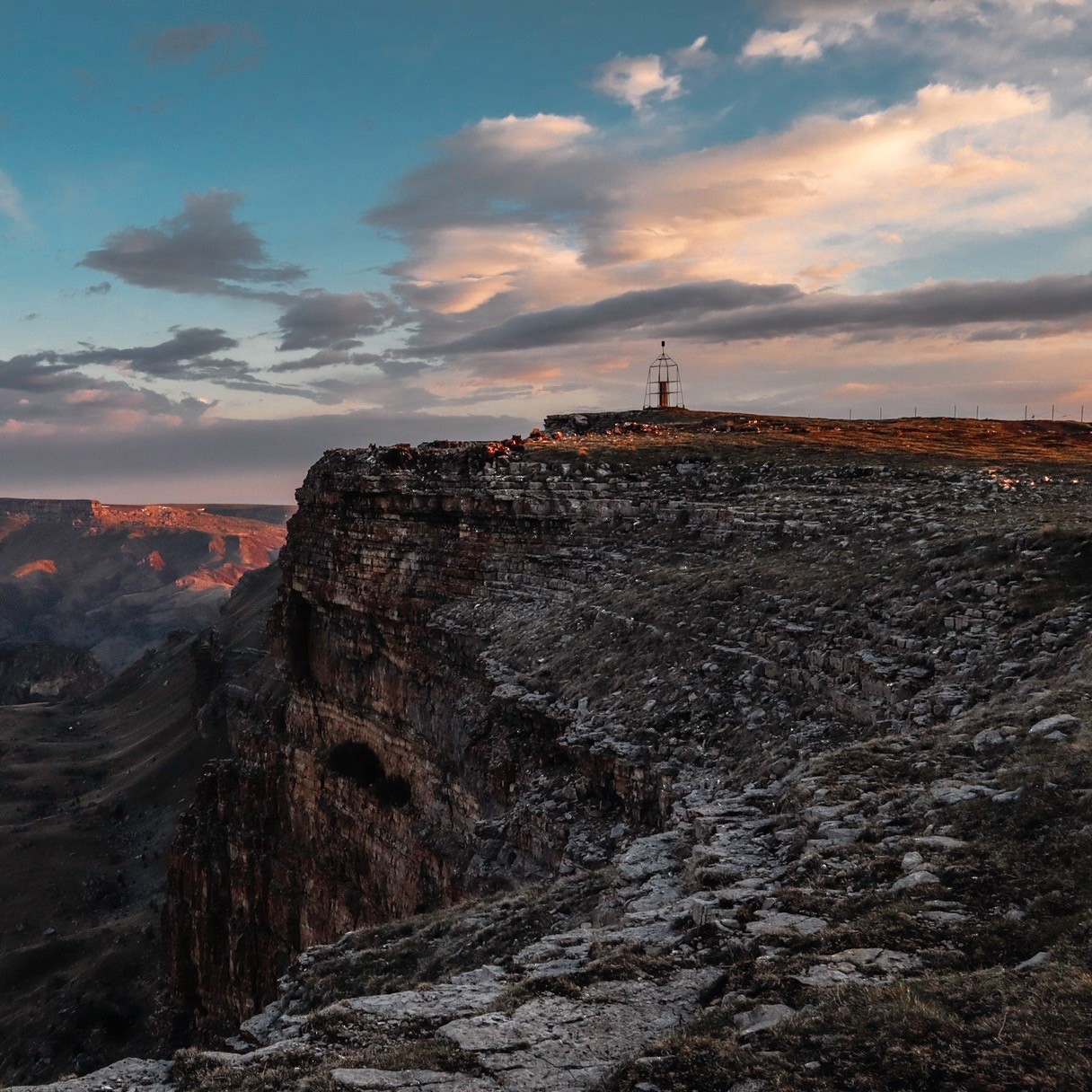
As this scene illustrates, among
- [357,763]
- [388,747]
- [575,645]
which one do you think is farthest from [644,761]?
[357,763]

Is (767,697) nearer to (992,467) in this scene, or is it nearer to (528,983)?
(528,983)

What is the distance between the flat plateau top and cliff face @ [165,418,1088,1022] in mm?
362

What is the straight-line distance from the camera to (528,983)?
670 centimetres

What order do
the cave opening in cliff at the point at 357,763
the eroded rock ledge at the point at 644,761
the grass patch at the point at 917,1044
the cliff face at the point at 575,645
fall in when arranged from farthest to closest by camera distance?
the cave opening in cliff at the point at 357,763
the cliff face at the point at 575,645
the eroded rock ledge at the point at 644,761
the grass patch at the point at 917,1044

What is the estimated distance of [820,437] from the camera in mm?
33625

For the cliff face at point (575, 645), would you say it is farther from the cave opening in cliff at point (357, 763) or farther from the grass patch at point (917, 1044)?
the grass patch at point (917, 1044)

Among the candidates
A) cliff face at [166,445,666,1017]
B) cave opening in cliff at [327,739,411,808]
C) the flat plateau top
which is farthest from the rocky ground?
the flat plateau top

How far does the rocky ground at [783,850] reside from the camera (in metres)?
4.94

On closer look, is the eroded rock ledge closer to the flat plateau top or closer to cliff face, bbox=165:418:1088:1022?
cliff face, bbox=165:418:1088:1022

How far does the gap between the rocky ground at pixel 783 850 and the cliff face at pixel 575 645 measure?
0.34ft

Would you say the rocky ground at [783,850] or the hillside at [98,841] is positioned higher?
the rocky ground at [783,850]

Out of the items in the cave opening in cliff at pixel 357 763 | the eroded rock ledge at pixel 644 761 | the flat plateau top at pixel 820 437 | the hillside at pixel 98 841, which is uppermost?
the flat plateau top at pixel 820 437

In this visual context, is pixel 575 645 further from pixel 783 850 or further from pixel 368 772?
pixel 368 772

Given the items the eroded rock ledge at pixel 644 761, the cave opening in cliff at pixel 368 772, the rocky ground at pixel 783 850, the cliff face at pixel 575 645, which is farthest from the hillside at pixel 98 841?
the rocky ground at pixel 783 850
